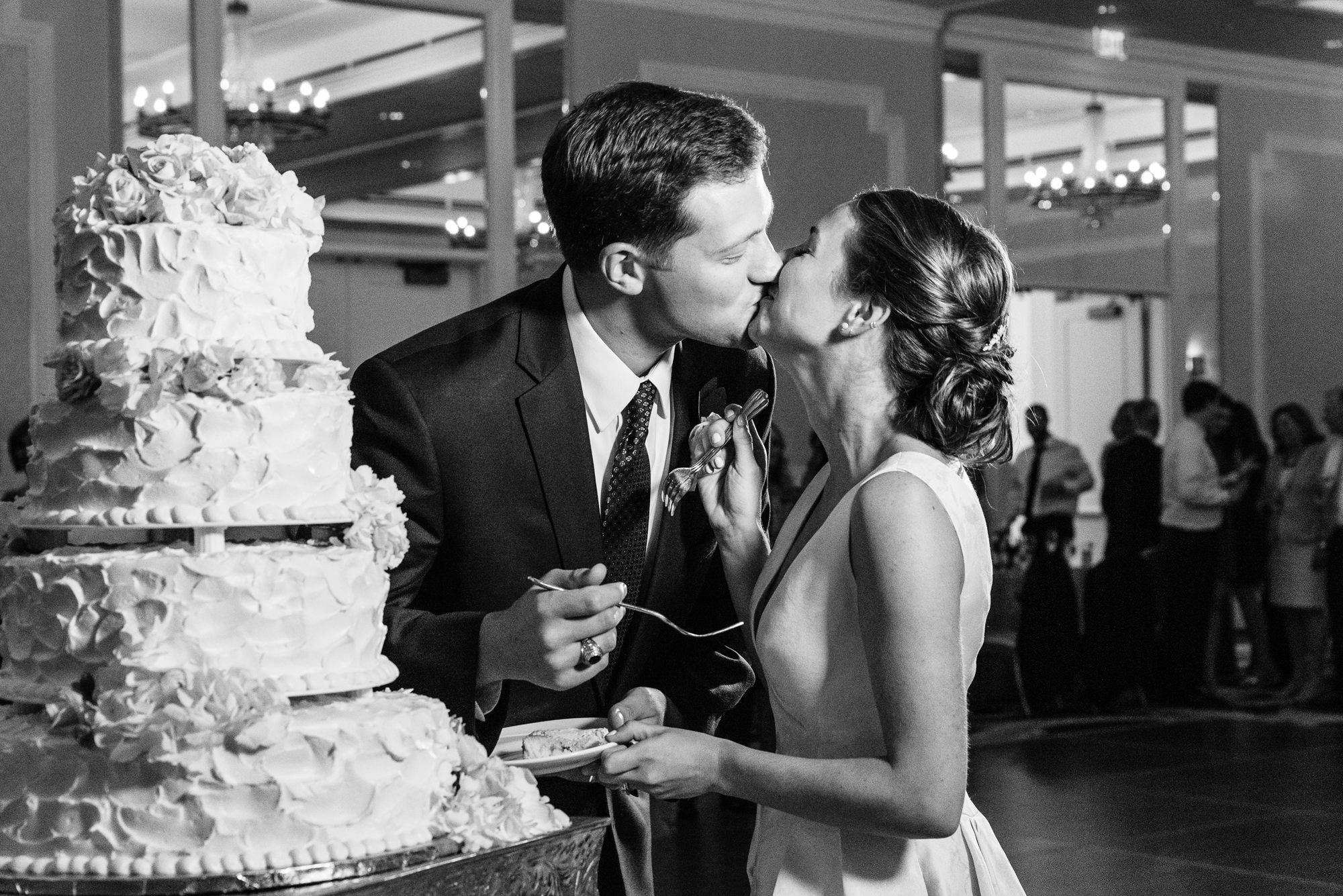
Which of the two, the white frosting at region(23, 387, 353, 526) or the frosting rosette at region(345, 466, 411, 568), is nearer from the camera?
the white frosting at region(23, 387, 353, 526)

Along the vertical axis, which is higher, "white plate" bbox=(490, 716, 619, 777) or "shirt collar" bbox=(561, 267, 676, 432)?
"shirt collar" bbox=(561, 267, 676, 432)

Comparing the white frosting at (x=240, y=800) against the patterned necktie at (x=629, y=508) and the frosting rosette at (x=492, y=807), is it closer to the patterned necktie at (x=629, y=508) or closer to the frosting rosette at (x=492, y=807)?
the frosting rosette at (x=492, y=807)

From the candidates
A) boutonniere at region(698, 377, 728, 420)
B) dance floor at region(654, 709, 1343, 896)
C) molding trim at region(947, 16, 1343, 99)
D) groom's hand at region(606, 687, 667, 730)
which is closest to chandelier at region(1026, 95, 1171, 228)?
molding trim at region(947, 16, 1343, 99)

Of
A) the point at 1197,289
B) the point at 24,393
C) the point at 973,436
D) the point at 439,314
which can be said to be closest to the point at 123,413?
the point at 973,436

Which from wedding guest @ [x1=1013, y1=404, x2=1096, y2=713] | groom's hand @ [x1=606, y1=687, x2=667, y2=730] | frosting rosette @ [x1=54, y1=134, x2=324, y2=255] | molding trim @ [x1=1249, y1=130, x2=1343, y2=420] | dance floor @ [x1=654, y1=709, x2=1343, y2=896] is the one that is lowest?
dance floor @ [x1=654, y1=709, x2=1343, y2=896]

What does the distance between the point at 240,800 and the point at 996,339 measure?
3.74ft

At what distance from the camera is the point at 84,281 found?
1.97m

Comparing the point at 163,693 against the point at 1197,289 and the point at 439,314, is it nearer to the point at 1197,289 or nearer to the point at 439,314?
the point at 439,314

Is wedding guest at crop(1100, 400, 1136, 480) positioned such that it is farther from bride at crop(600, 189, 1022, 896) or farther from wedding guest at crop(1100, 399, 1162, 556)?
bride at crop(600, 189, 1022, 896)

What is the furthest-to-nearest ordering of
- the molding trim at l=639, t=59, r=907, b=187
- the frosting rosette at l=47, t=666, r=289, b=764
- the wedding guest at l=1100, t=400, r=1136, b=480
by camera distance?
the molding trim at l=639, t=59, r=907, b=187 < the wedding guest at l=1100, t=400, r=1136, b=480 < the frosting rosette at l=47, t=666, r=289, b=764

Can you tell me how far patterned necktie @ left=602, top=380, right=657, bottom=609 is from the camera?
8.30 ft

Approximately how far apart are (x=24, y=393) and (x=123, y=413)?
6.88 m

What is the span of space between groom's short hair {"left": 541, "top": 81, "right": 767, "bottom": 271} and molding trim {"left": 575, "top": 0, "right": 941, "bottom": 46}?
788cm

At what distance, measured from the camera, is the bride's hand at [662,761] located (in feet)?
6.63
